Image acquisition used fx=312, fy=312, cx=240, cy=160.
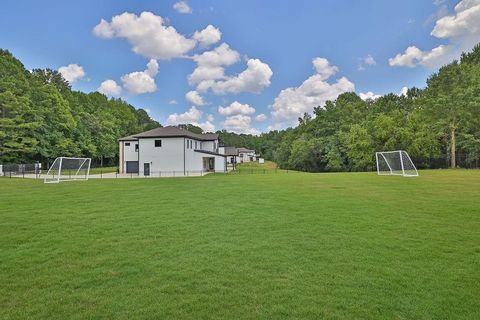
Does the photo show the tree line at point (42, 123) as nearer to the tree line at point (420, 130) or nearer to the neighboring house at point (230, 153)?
the neighboring house at point (230, 153)

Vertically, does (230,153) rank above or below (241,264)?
above

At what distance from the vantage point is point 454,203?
35.7ft

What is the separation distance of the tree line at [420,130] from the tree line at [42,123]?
3467 centimetres

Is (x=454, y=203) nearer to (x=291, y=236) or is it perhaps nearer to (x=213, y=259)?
(x=291, y=236)

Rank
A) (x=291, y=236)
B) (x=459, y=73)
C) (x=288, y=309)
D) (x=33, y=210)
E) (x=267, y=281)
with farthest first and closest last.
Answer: (x=459, y=73)
(x=33, y=210)
(x=291, y=236)
(x=267, y=281)
(x=288, y=309)

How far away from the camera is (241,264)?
5.18 metres

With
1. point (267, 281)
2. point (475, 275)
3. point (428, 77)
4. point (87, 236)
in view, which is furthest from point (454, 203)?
point (428, 77)

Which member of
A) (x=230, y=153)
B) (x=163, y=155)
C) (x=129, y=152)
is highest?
(x=230, y=153)

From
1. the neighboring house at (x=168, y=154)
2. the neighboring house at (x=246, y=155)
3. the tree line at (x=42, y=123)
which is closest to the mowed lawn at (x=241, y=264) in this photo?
the neighboring house at (x=168, y=154)

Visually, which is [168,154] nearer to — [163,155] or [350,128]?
[163,155]

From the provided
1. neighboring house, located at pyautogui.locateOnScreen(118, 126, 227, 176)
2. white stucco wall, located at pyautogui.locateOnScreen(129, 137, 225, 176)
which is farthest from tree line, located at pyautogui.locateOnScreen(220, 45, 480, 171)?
white stucco wall, located at pyautogui.locateOnScreen(129, 137, 225, 176)

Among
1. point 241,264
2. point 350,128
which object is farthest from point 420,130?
point 241,264

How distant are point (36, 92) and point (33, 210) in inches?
1532

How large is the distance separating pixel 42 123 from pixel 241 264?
43515 mm
